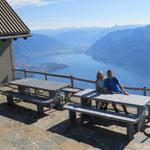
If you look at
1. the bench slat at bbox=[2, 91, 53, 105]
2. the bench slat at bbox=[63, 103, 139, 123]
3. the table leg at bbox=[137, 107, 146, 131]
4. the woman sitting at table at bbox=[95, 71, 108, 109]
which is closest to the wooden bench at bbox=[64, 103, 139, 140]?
→ the bench slat at bbox=[63, 103, 139, 123]

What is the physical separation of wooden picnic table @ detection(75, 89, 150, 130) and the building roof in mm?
7383

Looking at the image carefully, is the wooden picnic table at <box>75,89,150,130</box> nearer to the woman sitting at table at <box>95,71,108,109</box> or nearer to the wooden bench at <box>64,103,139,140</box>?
the woman sitting at table at <box>95,71,108,109</box>

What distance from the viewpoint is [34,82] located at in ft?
39.5

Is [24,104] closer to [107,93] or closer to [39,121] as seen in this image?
[39,121]

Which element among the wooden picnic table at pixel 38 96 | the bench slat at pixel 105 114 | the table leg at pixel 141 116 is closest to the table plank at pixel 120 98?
the table leg at pixel 141 116

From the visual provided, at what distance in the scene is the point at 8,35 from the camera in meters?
15.6

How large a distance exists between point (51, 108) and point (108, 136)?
315 cm

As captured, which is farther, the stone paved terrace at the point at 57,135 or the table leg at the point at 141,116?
the table leg at the point at 141,116

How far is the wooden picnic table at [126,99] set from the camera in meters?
8.16

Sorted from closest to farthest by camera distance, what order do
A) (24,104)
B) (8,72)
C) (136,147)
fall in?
1. (136,147)
2. (24,104)
3. (8,72)

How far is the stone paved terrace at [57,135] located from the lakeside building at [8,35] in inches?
231

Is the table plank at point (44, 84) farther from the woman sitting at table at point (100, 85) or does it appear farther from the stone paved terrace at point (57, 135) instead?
the woman sitting at table at point (100, 85)

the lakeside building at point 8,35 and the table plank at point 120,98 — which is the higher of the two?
the lakeside building at point 8,35

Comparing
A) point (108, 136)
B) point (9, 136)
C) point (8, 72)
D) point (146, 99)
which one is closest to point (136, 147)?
point (108, 136)
